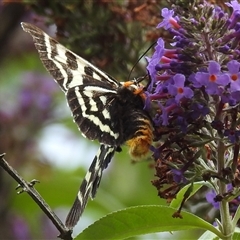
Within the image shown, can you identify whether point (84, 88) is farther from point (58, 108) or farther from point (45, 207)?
point (58, 108)

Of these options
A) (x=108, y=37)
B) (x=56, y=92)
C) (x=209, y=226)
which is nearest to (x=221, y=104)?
(x=209, y=226)

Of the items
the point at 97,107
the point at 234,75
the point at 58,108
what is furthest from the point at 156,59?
the point at 58,108

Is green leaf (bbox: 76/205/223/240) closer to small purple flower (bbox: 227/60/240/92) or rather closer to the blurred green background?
small purple flower (bbox: 227/60/240/92)

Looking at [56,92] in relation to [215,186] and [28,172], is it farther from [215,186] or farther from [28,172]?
[215,186]

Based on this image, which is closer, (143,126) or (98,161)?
(143,126)

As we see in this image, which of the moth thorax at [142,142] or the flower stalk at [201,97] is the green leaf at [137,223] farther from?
the moth thorax at [142,142]

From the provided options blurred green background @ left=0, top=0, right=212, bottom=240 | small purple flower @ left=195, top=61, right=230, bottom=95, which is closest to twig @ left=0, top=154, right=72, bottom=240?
small purple flower @ left=195, top=61, right=230, bottom=95

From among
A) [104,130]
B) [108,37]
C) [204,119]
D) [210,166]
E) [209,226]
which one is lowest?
[209,226]
